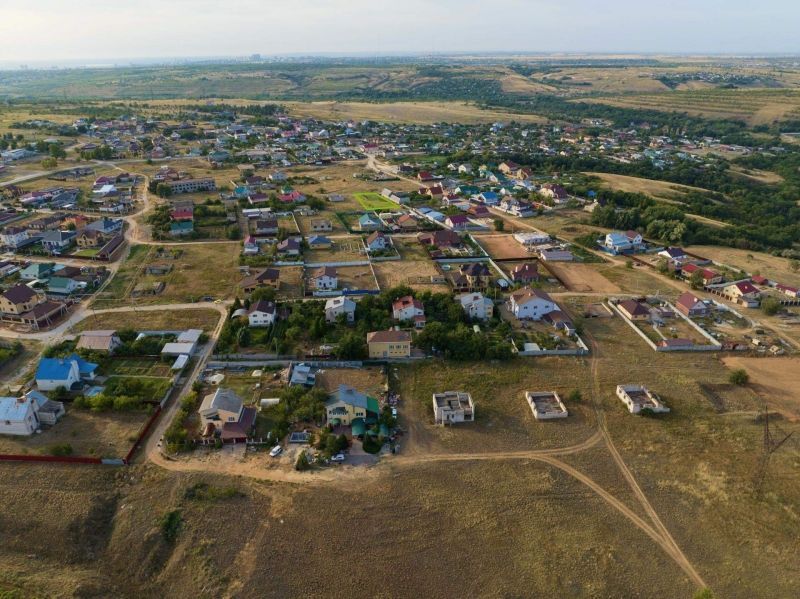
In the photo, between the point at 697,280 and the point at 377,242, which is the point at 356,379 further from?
the point at 697,280

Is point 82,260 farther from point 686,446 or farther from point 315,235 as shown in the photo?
point 686,446

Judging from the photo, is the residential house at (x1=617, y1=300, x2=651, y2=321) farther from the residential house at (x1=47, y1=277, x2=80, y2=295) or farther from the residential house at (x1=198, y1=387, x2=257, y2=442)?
the residential house at (x1=47, y1=277, x2=80, y2=295)

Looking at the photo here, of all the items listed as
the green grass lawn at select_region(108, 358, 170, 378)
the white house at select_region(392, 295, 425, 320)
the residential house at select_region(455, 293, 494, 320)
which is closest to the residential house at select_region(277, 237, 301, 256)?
the white house at select_region(392, 295, 425, 320)

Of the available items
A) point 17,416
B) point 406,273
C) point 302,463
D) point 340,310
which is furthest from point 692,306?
point 17,416

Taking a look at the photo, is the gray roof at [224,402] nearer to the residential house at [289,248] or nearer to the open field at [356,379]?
the open field at [356,379]

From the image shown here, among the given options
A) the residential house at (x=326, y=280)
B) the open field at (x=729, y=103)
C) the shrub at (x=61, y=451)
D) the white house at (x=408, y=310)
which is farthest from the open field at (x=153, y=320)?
the open field at (x=729, y=103)
